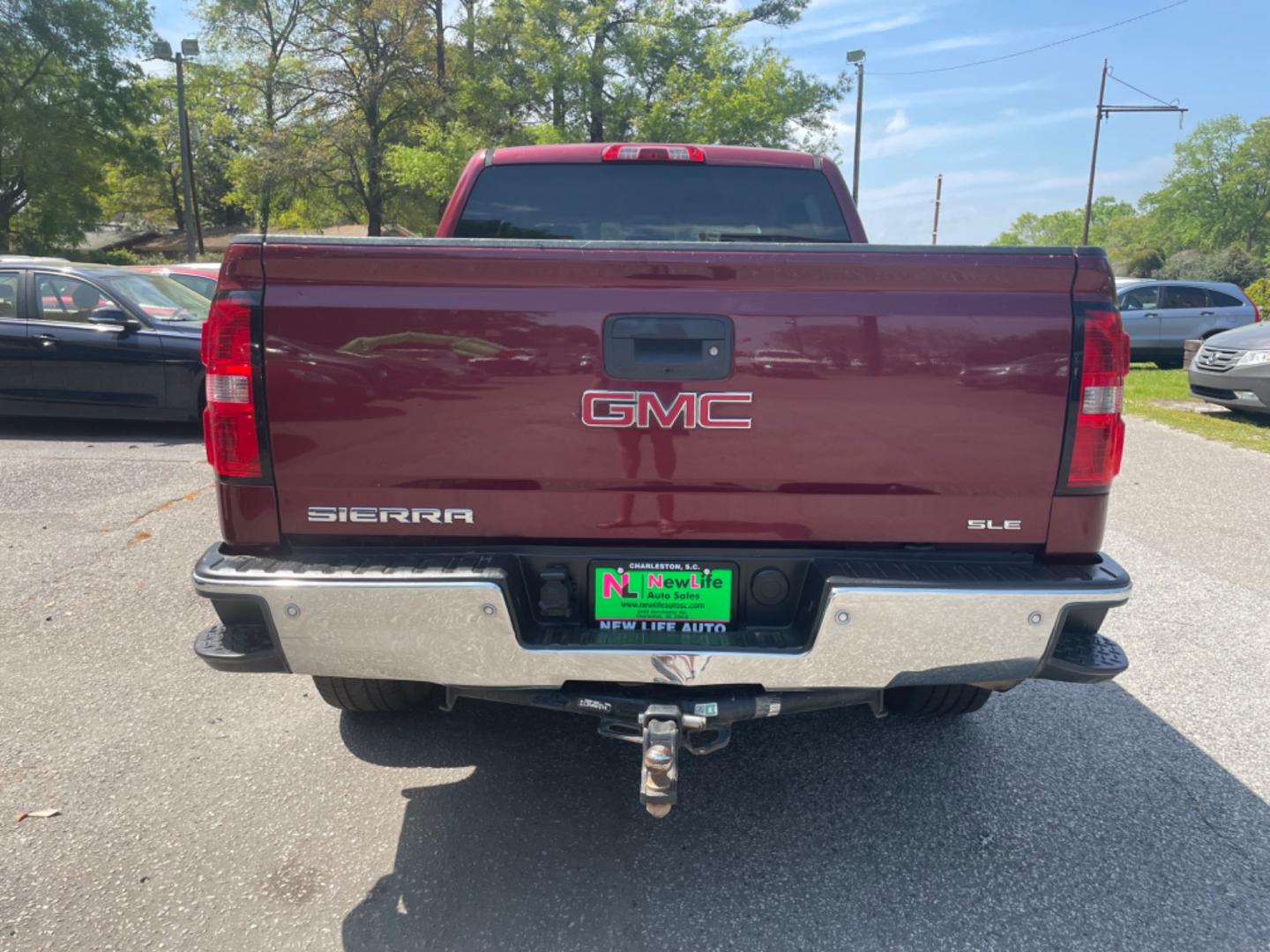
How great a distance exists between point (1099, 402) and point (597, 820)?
1928 mm

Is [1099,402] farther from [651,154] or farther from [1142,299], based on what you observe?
[1142,299]

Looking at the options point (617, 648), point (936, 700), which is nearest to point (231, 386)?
point (617, 648)

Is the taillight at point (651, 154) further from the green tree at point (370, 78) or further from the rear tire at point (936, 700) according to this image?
the green tree at point (370, 78)

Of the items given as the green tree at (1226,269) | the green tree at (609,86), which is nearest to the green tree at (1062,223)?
the green tree at (1226,269)

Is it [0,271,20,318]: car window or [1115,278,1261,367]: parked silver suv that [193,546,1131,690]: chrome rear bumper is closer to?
[0,271,20,318]: car window

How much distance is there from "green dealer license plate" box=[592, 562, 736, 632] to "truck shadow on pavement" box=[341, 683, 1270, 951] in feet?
2.49

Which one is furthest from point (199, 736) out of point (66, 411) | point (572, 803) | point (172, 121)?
point (172, 121)

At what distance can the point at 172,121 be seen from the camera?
39750mm

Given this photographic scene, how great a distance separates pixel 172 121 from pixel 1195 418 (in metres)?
41.8

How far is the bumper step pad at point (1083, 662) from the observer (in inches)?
96.7

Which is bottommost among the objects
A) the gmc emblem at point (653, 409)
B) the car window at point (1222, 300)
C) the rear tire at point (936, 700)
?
the rear tire at point (936, 700)

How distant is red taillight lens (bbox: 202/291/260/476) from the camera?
2330mm

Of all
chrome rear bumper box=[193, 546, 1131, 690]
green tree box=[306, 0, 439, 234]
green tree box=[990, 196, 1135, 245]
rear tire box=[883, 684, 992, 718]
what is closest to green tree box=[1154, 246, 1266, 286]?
green tree box=[306, 0, 439, 234]

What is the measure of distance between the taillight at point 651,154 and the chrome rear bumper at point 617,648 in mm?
2179
